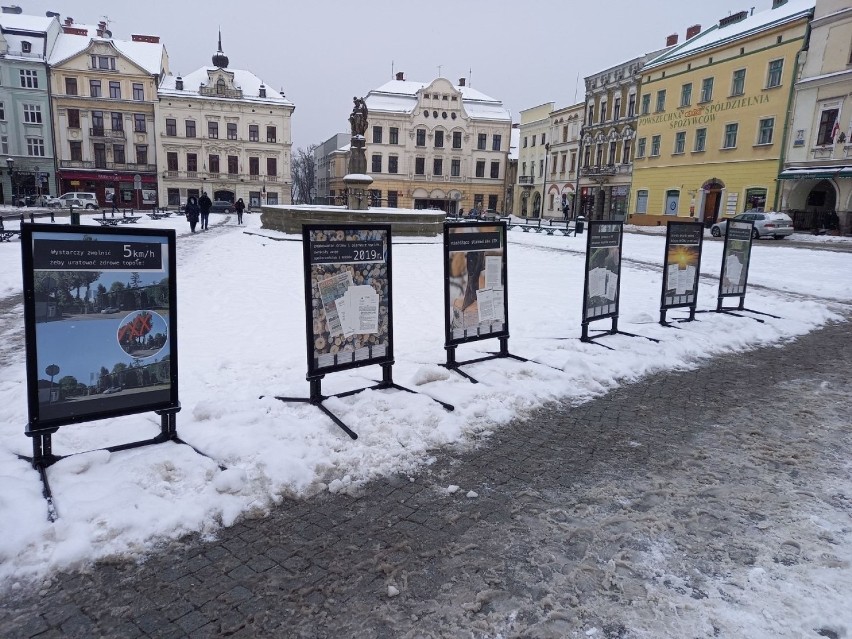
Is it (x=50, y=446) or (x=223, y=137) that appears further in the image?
(x=223, y=137)

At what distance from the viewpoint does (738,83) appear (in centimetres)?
3694

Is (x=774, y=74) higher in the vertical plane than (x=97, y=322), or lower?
higher

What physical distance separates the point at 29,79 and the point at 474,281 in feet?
206

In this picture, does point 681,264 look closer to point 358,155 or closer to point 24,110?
point 358,155

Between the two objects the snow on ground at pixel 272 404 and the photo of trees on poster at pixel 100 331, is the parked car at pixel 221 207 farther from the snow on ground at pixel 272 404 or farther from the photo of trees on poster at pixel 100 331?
the photo of trees on poster at pixel 100 331

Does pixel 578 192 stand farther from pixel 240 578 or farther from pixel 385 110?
pixel 240 578

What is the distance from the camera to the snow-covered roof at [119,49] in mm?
53625

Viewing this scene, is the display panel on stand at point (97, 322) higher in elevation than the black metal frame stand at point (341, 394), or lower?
higher

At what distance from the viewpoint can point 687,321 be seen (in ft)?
Answer: 30.6

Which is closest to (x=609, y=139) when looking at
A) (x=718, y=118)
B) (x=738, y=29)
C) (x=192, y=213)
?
(x=718, y=118)

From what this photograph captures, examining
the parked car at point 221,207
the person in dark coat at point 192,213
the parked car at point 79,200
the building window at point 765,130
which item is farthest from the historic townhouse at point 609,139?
the parked car at point 79,200

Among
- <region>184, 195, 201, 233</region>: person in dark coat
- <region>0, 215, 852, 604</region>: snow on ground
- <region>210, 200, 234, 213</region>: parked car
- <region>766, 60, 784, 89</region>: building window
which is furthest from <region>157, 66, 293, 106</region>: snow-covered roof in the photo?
<region>0, 215, 852, 604</region>: snow on ground

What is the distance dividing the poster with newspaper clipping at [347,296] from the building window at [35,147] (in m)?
61.6

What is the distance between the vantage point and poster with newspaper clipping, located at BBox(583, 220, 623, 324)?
766cm
